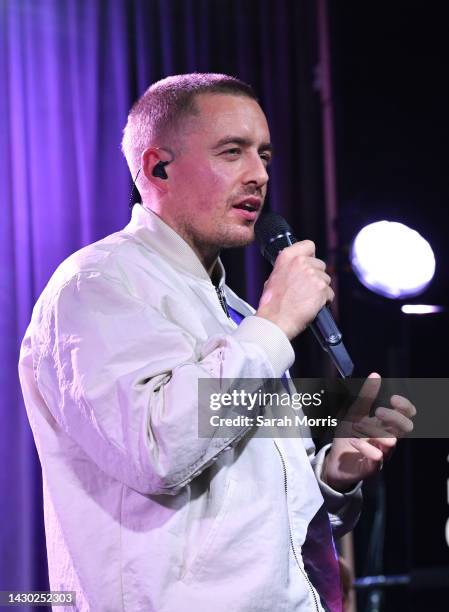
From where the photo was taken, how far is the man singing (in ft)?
3.44

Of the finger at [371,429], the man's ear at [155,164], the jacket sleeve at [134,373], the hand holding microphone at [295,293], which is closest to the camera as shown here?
the jacket sleeve at [134,373]

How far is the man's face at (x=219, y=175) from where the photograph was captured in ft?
4.63

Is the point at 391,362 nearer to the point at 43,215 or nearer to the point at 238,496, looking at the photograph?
the point at 43,215

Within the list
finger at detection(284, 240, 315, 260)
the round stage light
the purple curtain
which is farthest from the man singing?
the round stage light

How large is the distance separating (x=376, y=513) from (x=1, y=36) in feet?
6.17

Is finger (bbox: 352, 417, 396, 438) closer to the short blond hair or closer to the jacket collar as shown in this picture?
the jacket collar

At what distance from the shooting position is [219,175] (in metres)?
1.41

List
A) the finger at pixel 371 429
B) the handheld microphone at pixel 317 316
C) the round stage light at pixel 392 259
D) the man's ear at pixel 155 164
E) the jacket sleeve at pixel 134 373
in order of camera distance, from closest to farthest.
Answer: the jacket sleeve at pixel 134 373 → the handheld microphone at pixel 317 316 → the finger at pixel 371 429 → the man's ear at pixel 155 164 → the round stage light at pixel 392 259

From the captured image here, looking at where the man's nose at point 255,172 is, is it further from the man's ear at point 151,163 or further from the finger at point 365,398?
the finger at point 365,398

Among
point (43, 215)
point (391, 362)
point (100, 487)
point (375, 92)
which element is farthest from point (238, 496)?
point (375, 92)

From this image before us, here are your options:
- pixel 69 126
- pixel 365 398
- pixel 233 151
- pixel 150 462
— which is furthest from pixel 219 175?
pixel 69 126

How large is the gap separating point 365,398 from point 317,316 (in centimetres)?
26

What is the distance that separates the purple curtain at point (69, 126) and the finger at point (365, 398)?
0.97 meters

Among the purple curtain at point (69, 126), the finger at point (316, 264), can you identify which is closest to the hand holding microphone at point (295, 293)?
the finger at point (316, 264)
